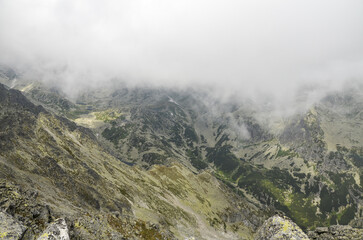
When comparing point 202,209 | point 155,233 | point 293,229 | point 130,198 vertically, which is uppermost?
point 293,229

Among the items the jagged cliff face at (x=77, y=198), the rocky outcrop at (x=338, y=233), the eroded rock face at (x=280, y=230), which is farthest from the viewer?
the jagged cliff face at (x=77, y=198)

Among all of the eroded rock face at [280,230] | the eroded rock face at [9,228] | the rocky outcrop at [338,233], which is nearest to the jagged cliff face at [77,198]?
the eroded rock face at [9,228]

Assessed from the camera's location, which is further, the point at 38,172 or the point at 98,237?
the point at 38,172

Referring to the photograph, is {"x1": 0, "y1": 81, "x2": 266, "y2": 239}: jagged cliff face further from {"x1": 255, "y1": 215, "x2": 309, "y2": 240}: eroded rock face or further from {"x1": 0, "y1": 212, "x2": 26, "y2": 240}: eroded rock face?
{"x1": 255, "y1": 215, "x2": 309, "y2": 240}: eroded rock face

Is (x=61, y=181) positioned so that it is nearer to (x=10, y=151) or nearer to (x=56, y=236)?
(x=10, y=151)

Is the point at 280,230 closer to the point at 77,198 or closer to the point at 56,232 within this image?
the point at 56,232

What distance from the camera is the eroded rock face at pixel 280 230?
1075 cm

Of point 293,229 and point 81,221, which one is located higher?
point 293,229

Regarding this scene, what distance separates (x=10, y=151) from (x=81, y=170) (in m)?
28.9

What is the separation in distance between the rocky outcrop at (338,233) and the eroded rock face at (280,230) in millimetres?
4881

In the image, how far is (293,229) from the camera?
35.6 feet

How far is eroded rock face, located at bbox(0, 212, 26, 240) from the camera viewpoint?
35.8 ft

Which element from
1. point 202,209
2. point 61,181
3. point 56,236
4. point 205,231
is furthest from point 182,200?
point 56,236

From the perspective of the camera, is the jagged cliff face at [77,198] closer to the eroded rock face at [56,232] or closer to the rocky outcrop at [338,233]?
the eroded rock face at [56,232]
